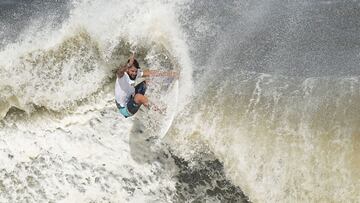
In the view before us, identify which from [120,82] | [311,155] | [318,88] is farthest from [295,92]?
[120,82]

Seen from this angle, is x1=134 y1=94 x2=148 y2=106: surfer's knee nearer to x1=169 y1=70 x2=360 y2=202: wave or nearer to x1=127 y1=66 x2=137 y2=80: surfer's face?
x1=127 y1=66 x2=137 y2=80: surfer's face

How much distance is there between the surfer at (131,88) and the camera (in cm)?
728

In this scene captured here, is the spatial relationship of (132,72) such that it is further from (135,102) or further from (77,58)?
(77,58)

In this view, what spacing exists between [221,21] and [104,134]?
7.22ft

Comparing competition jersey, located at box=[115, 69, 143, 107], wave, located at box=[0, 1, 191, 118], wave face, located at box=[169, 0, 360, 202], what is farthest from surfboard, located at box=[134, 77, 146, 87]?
wave face, located at box=[169, 0, 360, 202]

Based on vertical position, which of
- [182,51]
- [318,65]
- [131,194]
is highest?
[182,51]

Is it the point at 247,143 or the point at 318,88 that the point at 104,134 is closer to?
the point at 247,143

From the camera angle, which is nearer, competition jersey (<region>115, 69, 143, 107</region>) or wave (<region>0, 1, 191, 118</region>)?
competition jersey (<region>115, 69, 143, 107</region>)

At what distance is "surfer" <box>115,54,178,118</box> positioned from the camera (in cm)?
728

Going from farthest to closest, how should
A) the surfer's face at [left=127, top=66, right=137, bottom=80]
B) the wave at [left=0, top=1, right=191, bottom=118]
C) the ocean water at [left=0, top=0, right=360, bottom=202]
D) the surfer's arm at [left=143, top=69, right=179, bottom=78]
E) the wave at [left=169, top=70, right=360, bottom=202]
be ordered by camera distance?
the wave at [left=0, top=1, right=191, bottom=118], the surfer's arm at [left=143, top=69, right=179, bottom=78], the surfer's face at [left=127, top=66, right=137, bottom=80], the ocean water at [left=0, top=0, right=360, bottom=202], the wave at [left=169, top=70, right=360, bottom=202]

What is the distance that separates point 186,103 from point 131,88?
0.79 meters

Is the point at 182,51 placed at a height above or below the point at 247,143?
above

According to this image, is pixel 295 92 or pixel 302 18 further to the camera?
pixel 302 18

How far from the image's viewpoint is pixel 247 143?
23.8 feet
